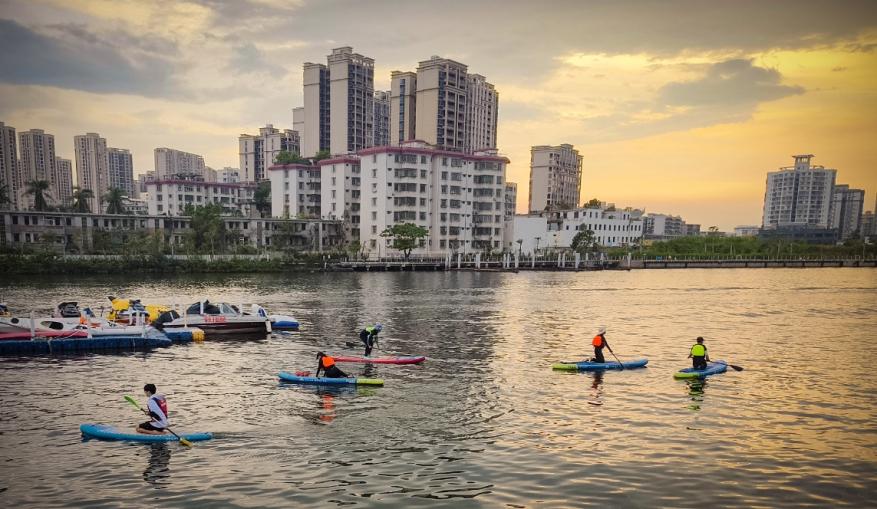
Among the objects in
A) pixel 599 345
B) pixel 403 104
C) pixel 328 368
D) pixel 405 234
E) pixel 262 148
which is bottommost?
pixel 328 368

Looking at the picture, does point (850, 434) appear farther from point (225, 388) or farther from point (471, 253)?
point (471, 253)

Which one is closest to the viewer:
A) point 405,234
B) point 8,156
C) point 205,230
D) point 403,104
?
point 205,230

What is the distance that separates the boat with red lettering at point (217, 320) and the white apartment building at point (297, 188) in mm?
91584

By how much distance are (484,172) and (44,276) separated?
84066mm

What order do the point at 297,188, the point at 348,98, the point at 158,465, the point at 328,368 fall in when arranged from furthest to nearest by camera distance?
the point at 348,98 < the point at 297,188 < the point at 328,368 < the point at 158,465

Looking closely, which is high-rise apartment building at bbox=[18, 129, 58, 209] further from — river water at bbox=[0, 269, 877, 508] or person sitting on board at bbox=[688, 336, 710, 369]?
person sitting on board at bbox=[688, 336, 710, 369]

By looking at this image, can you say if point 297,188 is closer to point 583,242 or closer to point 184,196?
point 184,196

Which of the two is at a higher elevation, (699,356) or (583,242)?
(583,242)

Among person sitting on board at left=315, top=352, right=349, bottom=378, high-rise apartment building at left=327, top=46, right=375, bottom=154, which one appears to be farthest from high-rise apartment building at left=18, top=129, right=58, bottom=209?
person sitting on board at left=315, top=352, right=349, bottom=378

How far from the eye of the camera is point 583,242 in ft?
411

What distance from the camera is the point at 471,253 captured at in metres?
116

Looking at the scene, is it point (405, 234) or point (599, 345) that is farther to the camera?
point (405, 234)

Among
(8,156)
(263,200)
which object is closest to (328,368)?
(263,200)

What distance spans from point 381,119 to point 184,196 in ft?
273
